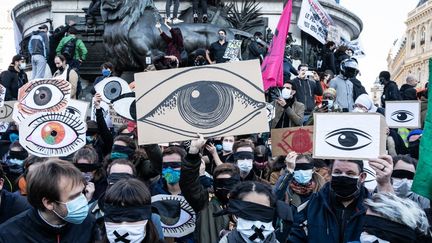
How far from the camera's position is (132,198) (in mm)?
4266

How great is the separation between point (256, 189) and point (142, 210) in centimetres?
87

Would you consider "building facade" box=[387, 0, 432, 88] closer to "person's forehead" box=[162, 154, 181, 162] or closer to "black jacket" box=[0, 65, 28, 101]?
"black jacket" box=[0, 65, 28, 101]

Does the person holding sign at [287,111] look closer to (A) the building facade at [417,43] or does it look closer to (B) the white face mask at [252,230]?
(B) the white face mask at [252,230]

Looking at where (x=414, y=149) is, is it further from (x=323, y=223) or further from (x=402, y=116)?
(x=323, y=223)

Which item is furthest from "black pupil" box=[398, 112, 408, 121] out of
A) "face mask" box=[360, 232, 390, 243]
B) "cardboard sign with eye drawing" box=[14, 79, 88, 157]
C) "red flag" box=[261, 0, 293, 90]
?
"face mask" box=[360, 232, 390, 243]

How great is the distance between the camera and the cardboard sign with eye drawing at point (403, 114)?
9821 millimetres

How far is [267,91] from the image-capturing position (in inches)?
544

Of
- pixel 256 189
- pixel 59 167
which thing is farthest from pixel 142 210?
pixel 256 189

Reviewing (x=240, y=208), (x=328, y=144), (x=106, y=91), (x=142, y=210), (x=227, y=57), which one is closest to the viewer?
(x=142, y=210)

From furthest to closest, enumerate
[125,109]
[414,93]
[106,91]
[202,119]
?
[414,93]
[106,91]
[125,109]
[202,119]

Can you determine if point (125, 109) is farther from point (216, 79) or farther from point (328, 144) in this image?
point (328, 144)

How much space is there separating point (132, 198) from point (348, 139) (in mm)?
1691

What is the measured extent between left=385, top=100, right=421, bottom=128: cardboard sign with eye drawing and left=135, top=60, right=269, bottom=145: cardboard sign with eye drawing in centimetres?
486

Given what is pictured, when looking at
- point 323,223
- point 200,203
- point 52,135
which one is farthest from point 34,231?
point 52,135
